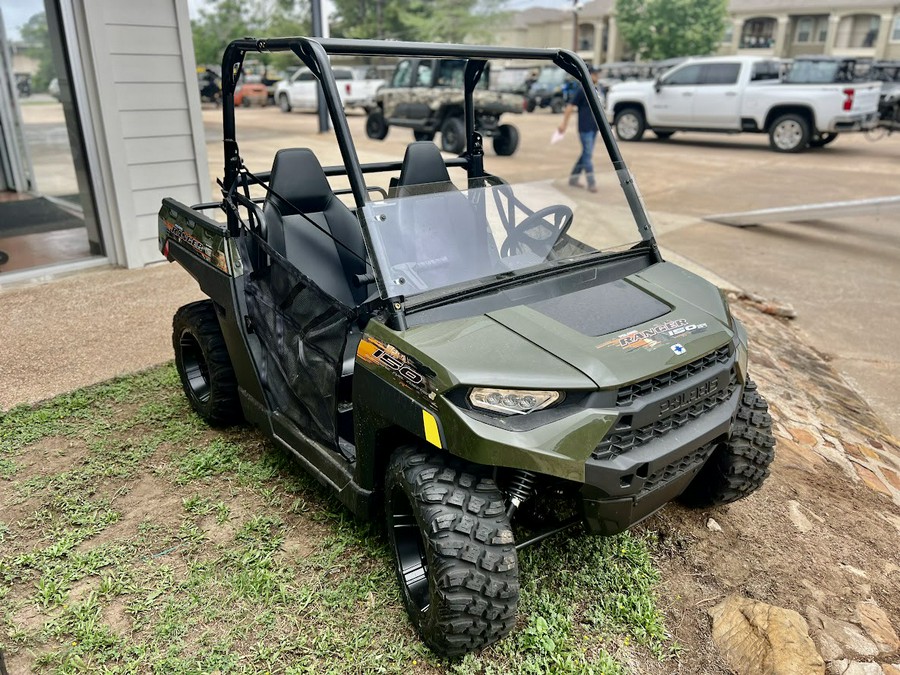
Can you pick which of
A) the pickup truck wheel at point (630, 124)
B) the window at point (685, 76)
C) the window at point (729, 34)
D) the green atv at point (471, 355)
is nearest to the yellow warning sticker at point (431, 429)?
the green atv at point (471, 355)

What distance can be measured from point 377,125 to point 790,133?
8437 millimetres

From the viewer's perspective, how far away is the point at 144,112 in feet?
19.5

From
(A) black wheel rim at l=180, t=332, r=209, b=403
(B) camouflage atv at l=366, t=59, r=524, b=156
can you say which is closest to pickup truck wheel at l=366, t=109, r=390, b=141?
(B) camouflage atv at l=366, t=59, r=524, b=156

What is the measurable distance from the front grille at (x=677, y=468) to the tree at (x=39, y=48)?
6458 millimetres

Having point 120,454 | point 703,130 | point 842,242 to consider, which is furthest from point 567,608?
point 703,130

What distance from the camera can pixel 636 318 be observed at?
Result: 7.98 ft

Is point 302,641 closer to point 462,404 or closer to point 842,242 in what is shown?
point 462,404

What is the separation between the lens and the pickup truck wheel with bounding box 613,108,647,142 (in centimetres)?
1608

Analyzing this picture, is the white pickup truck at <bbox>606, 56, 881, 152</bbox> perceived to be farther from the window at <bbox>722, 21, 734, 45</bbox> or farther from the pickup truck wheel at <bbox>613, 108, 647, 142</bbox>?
the window at <bbox>722, 21, 734, 45</bbox>

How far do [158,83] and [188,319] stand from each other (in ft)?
10.9

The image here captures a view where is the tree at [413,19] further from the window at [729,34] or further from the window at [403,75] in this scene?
the window at [403,75]

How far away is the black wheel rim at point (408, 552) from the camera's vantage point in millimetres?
2394

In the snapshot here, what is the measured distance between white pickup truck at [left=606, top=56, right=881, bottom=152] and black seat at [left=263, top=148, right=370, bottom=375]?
1308 cm

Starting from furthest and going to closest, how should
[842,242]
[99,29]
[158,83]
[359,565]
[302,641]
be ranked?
[842,242] < [158,83] < [99,29] < [359,565] < [302,641]
